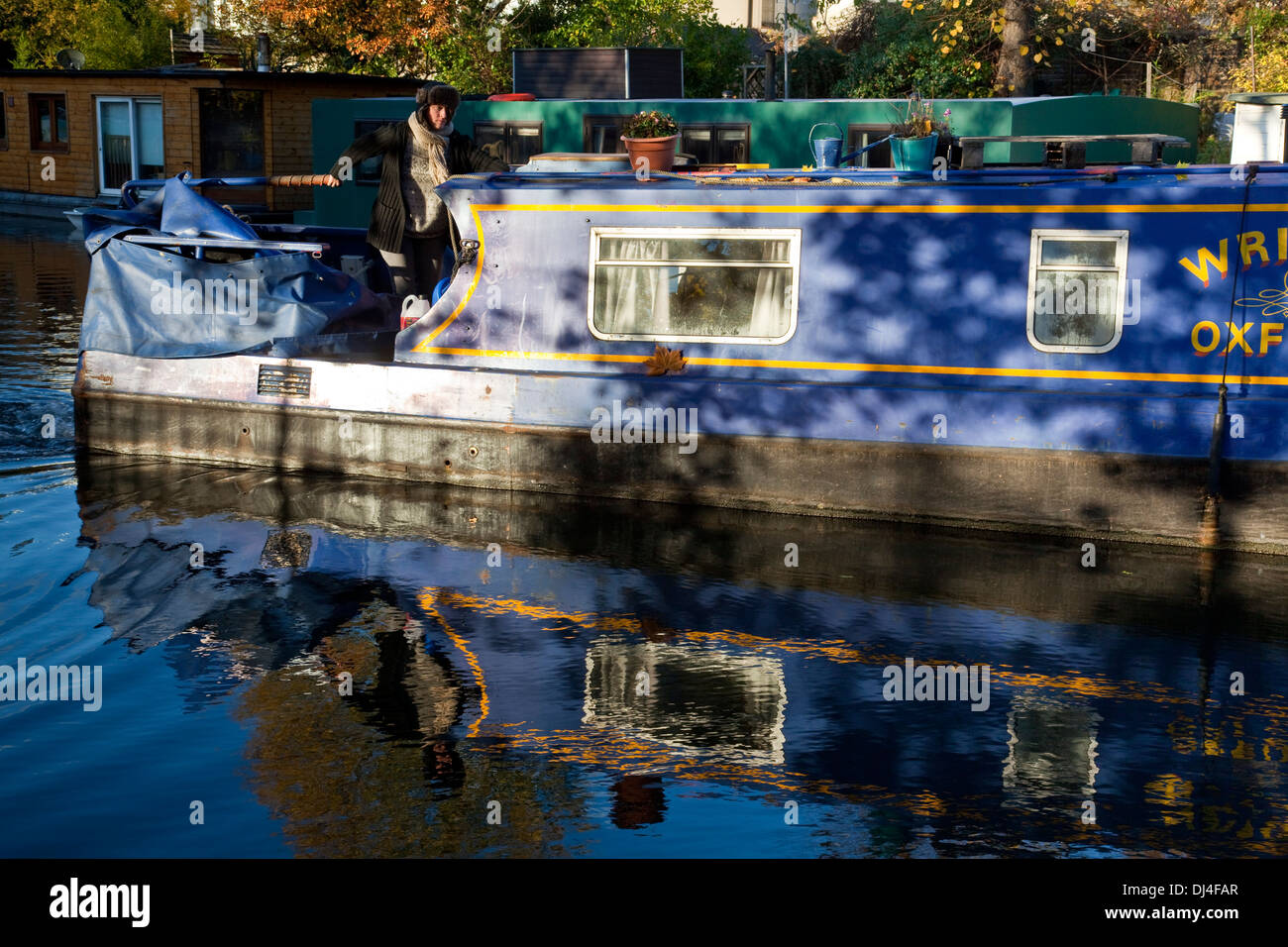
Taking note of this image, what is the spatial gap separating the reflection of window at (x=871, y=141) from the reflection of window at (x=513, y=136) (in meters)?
5.03

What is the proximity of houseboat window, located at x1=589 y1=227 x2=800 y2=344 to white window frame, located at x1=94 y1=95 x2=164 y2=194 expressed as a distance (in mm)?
24889

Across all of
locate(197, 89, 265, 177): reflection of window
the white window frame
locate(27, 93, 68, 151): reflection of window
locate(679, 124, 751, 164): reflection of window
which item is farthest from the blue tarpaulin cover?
locate(27, 93, 68, 151): reflection of window

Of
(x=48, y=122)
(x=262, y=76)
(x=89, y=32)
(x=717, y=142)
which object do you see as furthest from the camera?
(x=89, y=32)

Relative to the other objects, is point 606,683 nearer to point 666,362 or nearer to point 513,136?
point 666,362

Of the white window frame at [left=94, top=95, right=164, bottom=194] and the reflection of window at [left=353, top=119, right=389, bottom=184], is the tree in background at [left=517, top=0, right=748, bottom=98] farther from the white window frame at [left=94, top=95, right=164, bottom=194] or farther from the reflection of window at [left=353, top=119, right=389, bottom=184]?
the white window frame at [left=94, top=95, right=164, bottom=194]

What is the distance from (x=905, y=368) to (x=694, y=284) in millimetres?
1528

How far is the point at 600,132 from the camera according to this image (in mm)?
22141

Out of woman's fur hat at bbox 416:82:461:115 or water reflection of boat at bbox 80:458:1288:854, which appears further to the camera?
woman's fur hat at bbox 416:82:461:115

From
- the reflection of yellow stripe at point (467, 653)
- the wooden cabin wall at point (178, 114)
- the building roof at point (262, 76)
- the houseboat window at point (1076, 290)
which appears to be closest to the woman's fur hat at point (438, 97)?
the reflection of yellow stripe at point (467, 653)

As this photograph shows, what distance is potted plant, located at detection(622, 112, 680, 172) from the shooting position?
411 inches

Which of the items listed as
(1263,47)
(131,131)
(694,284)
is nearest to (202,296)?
(694,284)

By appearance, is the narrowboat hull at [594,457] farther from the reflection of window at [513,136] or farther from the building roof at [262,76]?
the building roof at [262,76]
